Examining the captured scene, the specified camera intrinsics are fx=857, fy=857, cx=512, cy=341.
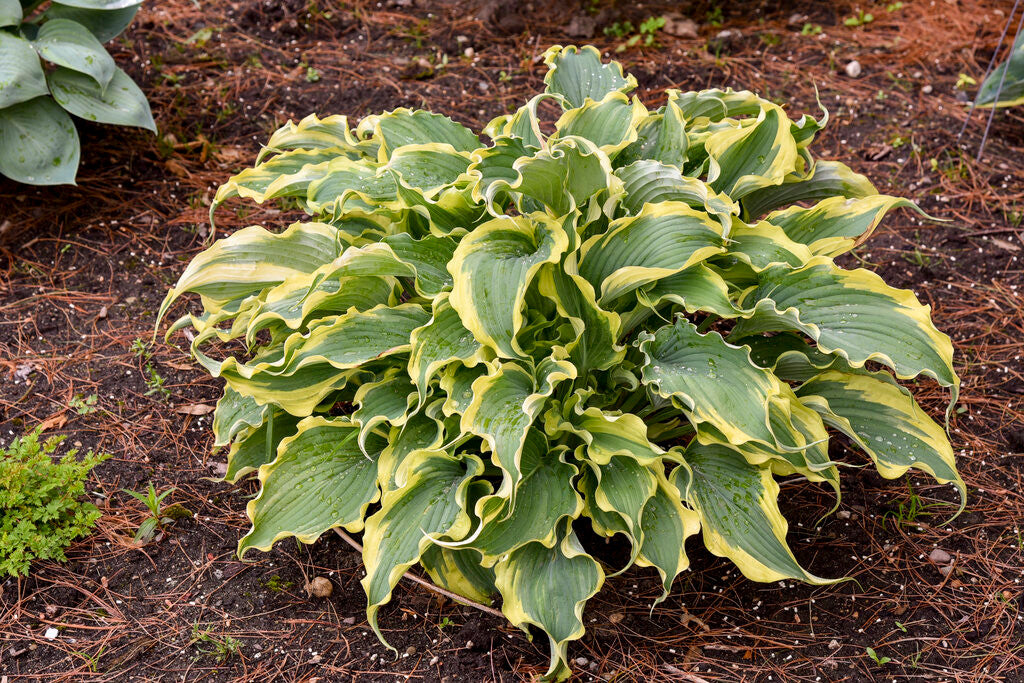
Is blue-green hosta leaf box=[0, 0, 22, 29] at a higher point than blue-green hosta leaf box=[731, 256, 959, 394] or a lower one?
higher

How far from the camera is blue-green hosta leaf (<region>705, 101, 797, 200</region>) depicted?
2.33m

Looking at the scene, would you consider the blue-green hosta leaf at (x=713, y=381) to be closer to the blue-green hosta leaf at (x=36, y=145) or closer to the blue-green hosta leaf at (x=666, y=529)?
the blue-green hosta leaf at (x=666, y=529)

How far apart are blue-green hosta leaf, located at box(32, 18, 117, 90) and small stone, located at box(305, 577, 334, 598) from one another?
2.01 metres

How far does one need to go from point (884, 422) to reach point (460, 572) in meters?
1.16

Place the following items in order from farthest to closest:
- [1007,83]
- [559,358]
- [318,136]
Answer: [1007,83] → [318,136] → [559,358]

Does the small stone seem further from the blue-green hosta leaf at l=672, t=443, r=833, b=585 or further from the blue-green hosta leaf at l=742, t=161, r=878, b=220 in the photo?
the blue-green hosta leaf at l=742, t=161, r=878, b=220

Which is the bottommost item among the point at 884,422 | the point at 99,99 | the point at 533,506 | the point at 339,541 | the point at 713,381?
the point at 339,541

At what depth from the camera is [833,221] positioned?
2.32 m

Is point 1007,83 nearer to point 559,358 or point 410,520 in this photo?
point 559,358

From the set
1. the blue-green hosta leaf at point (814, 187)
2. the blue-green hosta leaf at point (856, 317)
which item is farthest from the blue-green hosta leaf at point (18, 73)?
the blue-green hosta leaf at point (856, 317)

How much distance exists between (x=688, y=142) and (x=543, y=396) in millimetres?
991

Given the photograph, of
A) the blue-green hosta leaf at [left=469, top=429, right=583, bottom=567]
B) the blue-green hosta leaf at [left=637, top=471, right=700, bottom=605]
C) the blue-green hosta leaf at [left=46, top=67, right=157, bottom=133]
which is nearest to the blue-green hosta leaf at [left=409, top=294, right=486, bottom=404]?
the blue-green hosta leaf at [left=469, top=429, right=583, bottom=567]

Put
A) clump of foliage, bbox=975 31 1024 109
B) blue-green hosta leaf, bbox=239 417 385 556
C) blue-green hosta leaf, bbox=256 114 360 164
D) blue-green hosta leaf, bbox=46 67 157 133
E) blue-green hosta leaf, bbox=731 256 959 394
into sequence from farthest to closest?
1. clump of foliage, bbox=975 31 1024 109
2. blue-green hosta leaf, bbox=46 67 157 133
3. blue-green hosta leaf, bbox=256 114 360 164
4. blue-green hosta leaf, bbox=239 417 385 556
5. blue-green hosta leaf, bbox=731 256 959 394

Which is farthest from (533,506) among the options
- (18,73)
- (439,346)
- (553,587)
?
(18,73)
